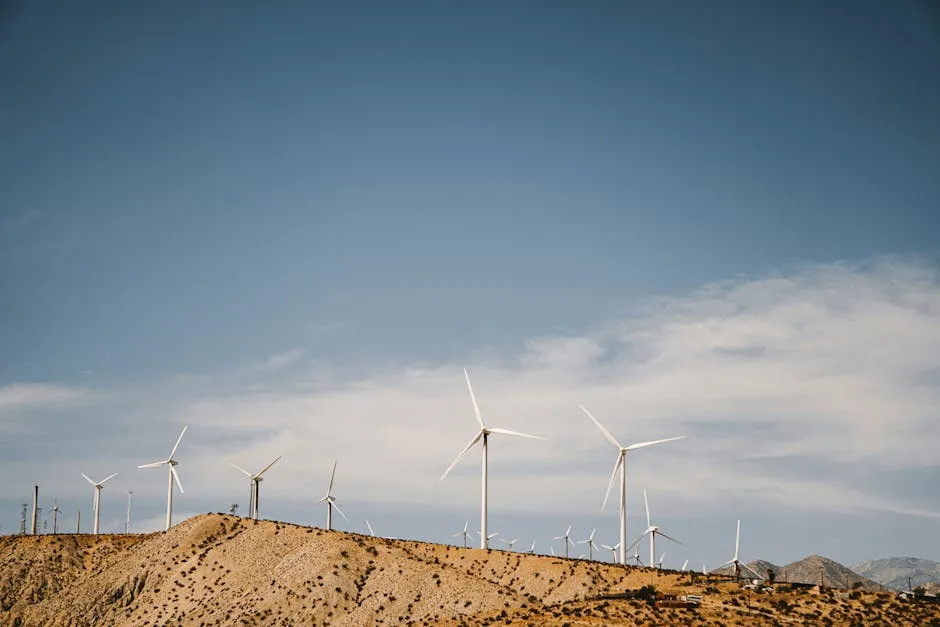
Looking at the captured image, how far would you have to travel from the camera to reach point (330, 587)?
453 feet

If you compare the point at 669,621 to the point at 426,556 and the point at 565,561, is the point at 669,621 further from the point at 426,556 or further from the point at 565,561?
the point at 426,556

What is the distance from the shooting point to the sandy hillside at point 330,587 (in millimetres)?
105812

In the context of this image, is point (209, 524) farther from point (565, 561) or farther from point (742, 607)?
point (742, 607)

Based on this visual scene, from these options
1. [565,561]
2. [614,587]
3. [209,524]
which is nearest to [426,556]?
[565,561]

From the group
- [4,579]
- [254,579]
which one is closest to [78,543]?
[4,579]

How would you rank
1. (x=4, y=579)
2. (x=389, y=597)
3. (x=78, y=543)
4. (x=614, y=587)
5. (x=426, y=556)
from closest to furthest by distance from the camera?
(x=614, y=587), (x=389, y=597), (x=426, y=556), (x=4, y=579), (x=78, y=543)

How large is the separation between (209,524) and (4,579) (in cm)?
3512

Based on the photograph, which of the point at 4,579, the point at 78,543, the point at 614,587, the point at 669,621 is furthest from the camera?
the point at 78,543

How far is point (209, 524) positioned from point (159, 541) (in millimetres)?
8857

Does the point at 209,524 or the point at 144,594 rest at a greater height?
the point at 209,524

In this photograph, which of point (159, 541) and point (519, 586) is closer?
point (519, 586)

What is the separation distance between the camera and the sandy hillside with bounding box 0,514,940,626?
347ft

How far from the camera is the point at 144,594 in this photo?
154750 mm

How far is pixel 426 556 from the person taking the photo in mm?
146625
